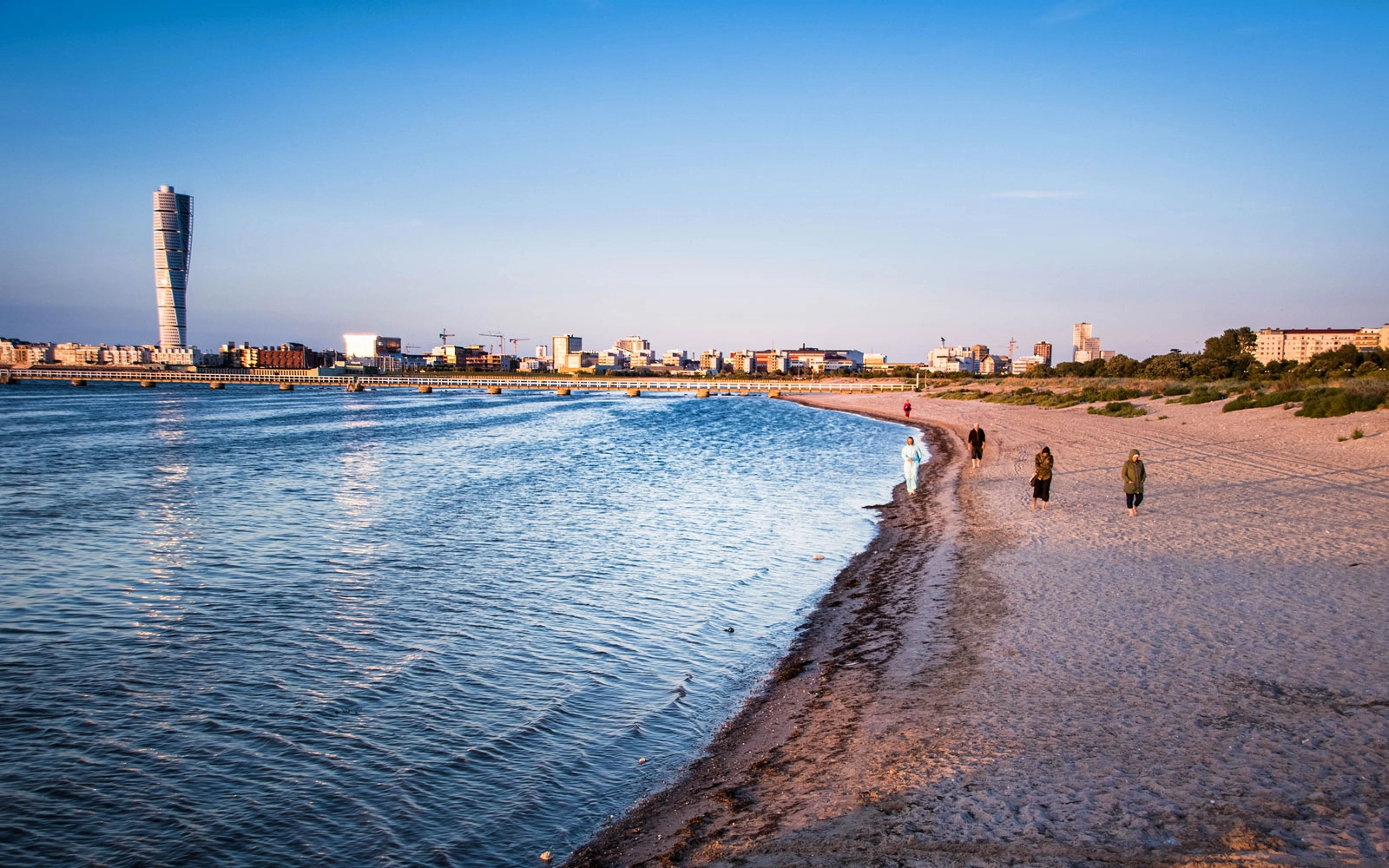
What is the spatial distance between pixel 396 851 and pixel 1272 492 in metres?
Answer: 20.1

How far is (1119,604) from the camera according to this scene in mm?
10734

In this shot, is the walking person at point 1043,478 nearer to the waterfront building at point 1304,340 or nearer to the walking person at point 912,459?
the walking person at point 912,459

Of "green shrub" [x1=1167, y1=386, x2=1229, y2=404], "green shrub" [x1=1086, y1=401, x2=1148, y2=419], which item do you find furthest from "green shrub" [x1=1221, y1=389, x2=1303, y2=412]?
"green shrub" [x1=1086, y1=401, x2=1148, y2=419]

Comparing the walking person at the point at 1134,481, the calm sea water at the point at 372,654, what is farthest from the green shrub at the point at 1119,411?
the walking person at the point at 1134,481

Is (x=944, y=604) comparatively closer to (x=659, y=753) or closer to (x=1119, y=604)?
(x=1119, y=604)

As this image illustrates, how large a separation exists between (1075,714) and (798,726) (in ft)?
8.14

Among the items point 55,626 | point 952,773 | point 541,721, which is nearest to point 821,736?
point 952,773

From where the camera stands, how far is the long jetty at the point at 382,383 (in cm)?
14800

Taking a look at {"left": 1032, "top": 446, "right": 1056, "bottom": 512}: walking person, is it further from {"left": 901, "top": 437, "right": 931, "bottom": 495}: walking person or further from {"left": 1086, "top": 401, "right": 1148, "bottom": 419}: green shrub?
{"left": 1086, "top": 401, "right": 1148, "bottom": 419}: green shrub

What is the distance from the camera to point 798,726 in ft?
26.0

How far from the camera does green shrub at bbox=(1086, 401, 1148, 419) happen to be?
4416 centimetres

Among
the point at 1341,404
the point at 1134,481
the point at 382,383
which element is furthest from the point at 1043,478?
the point at 382,383

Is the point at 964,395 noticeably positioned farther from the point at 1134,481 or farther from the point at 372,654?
the point at 372,654

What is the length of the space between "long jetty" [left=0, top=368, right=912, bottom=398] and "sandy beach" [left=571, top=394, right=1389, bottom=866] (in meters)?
124
